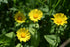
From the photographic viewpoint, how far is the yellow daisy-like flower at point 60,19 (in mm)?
1482

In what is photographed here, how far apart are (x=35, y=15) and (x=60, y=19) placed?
30 cm

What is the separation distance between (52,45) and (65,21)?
312mm

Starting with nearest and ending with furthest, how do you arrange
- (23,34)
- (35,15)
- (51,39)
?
(51,39) → (23,34) → (35,15)

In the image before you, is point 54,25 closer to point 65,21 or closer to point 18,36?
point 65,21

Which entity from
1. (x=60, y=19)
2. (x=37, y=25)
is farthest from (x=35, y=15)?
(x=60, y=19)

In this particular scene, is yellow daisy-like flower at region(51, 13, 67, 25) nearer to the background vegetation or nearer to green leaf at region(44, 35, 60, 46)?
the background vegetation

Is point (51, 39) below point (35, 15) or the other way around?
below

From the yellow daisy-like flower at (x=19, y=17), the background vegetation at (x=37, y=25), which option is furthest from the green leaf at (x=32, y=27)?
the yellow daisy-like flower at (x=19, y=17)

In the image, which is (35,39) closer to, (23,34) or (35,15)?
(23,34)

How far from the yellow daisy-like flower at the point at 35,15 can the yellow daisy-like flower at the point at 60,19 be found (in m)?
0.17

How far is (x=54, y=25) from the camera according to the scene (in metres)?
1.51

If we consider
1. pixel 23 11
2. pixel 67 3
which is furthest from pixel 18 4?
pixel 67 3

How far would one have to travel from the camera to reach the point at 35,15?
5.40 ft

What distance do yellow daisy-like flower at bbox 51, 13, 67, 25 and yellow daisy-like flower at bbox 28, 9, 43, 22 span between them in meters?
0.17
